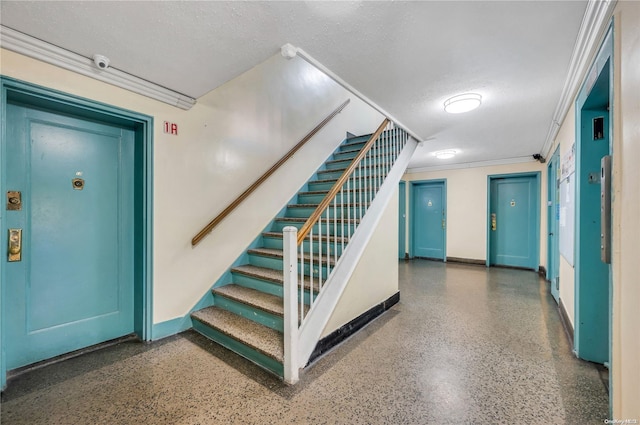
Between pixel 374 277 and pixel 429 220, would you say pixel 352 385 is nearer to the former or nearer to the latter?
pixel 374 277

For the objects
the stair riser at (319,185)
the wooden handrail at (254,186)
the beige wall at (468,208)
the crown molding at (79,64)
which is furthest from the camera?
the beige wall at (468,208)

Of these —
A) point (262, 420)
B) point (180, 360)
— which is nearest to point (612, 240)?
point (262, 420)

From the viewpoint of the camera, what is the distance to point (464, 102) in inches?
98.5

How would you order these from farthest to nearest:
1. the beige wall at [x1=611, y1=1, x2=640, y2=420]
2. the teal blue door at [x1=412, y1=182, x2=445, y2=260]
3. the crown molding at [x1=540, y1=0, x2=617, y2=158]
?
1. the teal blue door at [x1=412, y1=182, x2=445, y2=260]
2. the crown molding at [x1=540, y1=0, x2=617, y2=158]
3. the beige wall at [x1=611, y1=1, x2=640, y2=420]

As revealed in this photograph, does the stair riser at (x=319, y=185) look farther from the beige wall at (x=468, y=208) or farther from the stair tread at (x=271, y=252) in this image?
the beige wall at (x=468, y=208)

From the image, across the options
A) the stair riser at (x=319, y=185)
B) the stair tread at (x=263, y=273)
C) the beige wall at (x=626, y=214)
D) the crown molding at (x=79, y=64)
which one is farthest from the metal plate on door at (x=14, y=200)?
the beige wall at (x=626, y=214)

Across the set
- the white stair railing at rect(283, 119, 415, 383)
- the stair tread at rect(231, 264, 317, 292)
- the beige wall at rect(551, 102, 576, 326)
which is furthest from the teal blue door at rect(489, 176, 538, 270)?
the stair tread at rect(231, 264, 317, 292)

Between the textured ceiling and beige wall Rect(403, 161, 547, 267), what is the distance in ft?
11.5

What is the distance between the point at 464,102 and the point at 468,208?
13.2 ft

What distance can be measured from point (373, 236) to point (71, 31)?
9.33ft

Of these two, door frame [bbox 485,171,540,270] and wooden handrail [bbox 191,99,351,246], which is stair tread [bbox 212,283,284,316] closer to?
wooden handrail [bbox 191,99,351,246]

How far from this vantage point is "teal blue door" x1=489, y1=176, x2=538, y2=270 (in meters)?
5.29

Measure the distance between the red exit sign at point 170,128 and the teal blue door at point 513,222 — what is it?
20.1 feet

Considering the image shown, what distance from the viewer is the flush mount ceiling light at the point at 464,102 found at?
2.47 meters
